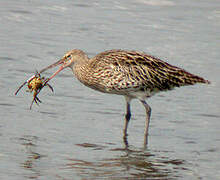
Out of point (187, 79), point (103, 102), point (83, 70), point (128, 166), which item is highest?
point (83, 70)

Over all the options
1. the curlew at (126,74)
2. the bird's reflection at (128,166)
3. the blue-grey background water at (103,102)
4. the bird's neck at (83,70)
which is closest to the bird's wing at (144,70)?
the curlew at (126,74)

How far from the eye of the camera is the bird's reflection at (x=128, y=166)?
9.03 metres

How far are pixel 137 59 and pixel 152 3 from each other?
989 centimetres

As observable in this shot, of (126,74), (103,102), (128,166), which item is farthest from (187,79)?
(128,166)

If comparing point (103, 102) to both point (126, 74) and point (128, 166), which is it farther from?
point (128, 166)

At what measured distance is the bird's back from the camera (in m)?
11.6

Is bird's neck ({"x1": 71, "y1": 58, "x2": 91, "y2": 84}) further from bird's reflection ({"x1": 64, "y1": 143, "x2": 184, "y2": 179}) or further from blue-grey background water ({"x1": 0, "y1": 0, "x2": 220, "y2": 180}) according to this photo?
bird's reflection ({"x1": 64, "y1": 143, "x2": 184, "y2": 179})

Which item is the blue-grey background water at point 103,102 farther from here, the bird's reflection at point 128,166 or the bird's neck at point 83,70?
the bird's neck at point 83,70

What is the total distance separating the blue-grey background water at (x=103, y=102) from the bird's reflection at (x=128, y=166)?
14 millimetres

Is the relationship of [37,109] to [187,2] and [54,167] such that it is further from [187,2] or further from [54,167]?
[187,2]

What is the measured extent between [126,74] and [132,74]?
0.10 metres

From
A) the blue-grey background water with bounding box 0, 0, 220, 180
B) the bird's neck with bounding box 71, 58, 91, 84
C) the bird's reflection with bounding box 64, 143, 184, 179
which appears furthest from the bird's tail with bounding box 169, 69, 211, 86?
the bird's reflection with bounding box 64, 143, 184, 179

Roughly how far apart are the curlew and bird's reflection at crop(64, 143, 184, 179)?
148 cm

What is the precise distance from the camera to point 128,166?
947cm
